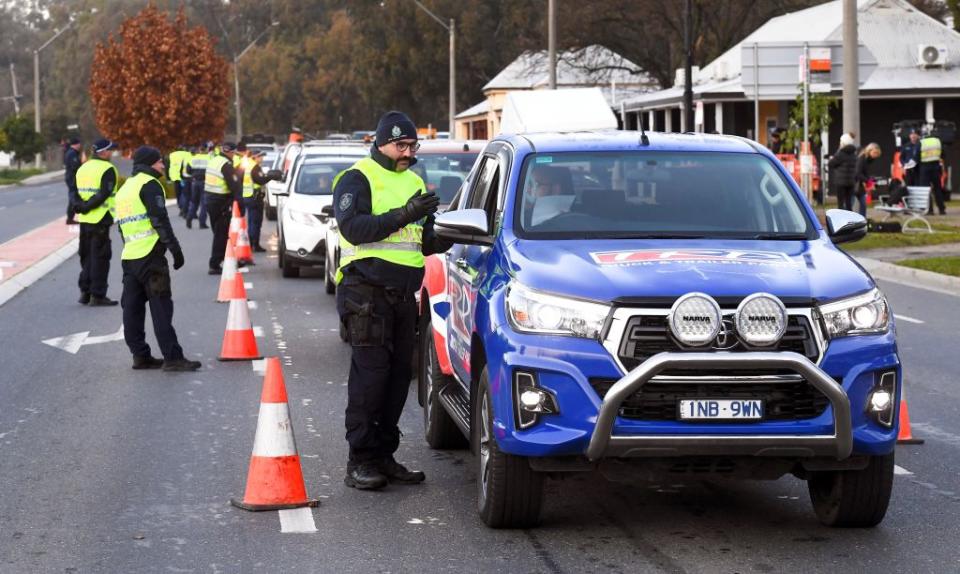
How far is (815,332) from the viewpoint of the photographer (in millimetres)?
6793

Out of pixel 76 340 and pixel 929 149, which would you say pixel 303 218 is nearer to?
pixel 76 340

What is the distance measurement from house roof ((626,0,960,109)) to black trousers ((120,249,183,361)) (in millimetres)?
29611

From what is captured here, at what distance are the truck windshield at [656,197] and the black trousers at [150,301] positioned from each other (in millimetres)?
5676

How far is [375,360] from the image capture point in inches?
324

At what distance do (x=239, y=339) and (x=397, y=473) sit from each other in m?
5.61

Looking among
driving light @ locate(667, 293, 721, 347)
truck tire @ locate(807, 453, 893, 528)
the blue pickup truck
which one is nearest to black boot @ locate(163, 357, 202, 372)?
the blue pickup truck

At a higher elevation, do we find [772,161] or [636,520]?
[772,161]

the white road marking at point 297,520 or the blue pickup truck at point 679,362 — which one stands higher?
the blue pickup truck at point 679,362

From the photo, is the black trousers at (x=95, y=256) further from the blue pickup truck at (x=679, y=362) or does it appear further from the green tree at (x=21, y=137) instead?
the green tree at (x=21, y=137)

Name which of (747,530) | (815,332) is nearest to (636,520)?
(747,530)

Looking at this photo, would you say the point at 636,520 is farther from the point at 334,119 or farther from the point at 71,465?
the point at 334,119

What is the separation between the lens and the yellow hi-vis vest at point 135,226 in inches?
520

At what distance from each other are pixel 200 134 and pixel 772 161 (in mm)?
63212

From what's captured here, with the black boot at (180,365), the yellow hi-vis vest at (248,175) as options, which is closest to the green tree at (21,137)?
the yellow hi-vis vest at (248,175)
